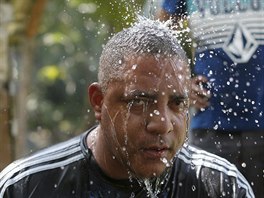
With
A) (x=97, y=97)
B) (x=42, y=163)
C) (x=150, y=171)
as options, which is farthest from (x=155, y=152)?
(x=42, y=163)

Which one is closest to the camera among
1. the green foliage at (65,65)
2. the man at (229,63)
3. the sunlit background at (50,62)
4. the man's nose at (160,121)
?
the man's nose at (160,121)

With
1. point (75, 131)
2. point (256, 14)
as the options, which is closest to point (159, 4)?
point (256, 14)

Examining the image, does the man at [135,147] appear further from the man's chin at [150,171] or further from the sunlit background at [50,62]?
the sunlit background at [50,62]

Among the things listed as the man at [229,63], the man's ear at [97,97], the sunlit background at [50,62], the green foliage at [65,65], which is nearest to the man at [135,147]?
the man's ear at [97,97]

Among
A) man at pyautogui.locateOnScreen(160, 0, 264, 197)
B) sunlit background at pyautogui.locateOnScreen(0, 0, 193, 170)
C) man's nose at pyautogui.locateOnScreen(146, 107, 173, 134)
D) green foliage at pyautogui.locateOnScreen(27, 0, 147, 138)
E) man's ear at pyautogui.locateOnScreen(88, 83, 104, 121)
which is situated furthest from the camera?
green foliage at pyautogui.locateOnScreen(27, 0, 147, 138)

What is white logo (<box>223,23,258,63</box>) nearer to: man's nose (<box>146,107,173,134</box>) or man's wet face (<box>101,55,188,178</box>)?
man's wet face (<box>101,55,188,178</box>)

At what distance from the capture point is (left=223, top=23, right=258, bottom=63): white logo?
14.8 feet

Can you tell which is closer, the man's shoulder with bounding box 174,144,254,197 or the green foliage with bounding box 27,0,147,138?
the man's shoulder with bounding box 174,144,254,197

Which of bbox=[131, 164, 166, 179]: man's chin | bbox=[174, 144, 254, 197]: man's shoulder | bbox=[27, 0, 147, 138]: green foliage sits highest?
bbox=[131, 164, 166, 179]: man's chin

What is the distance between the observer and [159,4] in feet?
15.3

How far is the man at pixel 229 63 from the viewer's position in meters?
4.50

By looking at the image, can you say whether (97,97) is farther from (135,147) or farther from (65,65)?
(65,65)

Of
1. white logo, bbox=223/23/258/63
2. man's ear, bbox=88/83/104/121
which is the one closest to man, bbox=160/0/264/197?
white logo, bbox=223/23/258/63

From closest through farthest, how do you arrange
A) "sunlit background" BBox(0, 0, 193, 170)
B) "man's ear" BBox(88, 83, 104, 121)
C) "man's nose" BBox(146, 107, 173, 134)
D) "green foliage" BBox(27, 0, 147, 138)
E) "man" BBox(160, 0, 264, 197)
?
"man's nose" BBox(146, 107, 173, 134)
"man's ear" BBox(88, 83, 104, 121)
"man" BBox(160, 0, 264, 197)
"sunlit background" BBox(0, 0, 193, 170)
"green foliage" BBox(27, 0, 147, 138)
